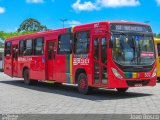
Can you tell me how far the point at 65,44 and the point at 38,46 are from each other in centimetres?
362

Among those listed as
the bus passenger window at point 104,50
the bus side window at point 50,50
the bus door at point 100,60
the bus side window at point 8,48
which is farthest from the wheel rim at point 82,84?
the bus side window at point 8,48

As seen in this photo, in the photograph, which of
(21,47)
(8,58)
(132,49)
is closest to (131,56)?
(132,49)

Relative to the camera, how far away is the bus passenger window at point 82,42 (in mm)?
16837

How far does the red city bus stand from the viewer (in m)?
15.4

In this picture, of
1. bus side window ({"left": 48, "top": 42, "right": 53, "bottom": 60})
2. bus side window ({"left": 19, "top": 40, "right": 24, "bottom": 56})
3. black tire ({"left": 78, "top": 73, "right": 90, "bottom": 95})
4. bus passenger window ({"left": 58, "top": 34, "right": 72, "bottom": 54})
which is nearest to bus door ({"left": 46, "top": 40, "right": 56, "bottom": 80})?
bus side window ({"left": 48, "top": 42, "right": 53, "bottom": 60})

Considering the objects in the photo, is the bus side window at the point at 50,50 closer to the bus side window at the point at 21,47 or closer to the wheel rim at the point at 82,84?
the wheel rim at the point at 82,84

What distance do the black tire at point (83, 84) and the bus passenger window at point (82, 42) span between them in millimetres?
1015

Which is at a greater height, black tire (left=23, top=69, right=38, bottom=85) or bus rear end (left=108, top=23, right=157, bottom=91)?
bus rear end (left=108, top=23, right=157, bottom=91)

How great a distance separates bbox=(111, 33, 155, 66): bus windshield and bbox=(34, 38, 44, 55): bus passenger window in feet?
22.1

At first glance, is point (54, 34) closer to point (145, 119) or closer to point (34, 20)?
point (145, 119)

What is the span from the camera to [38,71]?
21875 millimetres

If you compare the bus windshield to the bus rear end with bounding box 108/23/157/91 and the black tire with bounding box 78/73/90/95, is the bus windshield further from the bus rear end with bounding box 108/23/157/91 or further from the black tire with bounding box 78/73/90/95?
the black tire with bounding box 78/73/90/95

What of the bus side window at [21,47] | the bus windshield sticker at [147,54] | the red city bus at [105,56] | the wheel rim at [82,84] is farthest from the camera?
the bus side window at [21,47]

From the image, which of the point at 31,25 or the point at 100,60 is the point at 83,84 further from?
the point at 31,25
